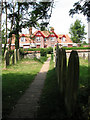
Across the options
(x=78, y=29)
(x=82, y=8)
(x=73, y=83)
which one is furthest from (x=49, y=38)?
(x=73, y=83)

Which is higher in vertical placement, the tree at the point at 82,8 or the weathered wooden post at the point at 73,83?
the tree at the point at 82,8

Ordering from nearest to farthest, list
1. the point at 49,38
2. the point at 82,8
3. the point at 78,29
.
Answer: the point at 82,8
the point at 78,29
the point at 49,38

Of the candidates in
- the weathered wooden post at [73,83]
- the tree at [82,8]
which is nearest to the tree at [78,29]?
the tree at [82,8]

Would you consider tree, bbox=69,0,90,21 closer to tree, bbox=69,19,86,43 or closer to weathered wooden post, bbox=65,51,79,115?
tree, bbox=69,19,86,43

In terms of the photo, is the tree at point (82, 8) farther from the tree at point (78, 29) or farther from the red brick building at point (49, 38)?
the red brick building at point (49, 38)

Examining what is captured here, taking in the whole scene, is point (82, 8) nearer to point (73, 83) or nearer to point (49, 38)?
point (73, 83)

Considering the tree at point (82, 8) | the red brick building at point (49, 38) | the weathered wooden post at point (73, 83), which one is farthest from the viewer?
the red brick building at point (49, 38)

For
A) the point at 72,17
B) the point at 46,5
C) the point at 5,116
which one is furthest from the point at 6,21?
the point at 5,116

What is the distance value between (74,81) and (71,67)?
26cm

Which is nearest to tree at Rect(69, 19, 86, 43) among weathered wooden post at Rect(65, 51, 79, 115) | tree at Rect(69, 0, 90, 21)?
tree at Rect(69, 0, 90, 21)

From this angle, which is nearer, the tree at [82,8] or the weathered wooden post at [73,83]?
the weathered wooden post at [73,83]

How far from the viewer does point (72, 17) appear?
211 inches

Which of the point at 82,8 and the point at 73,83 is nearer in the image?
the point at 73,83

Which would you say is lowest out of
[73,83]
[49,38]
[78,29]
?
[73,83]
